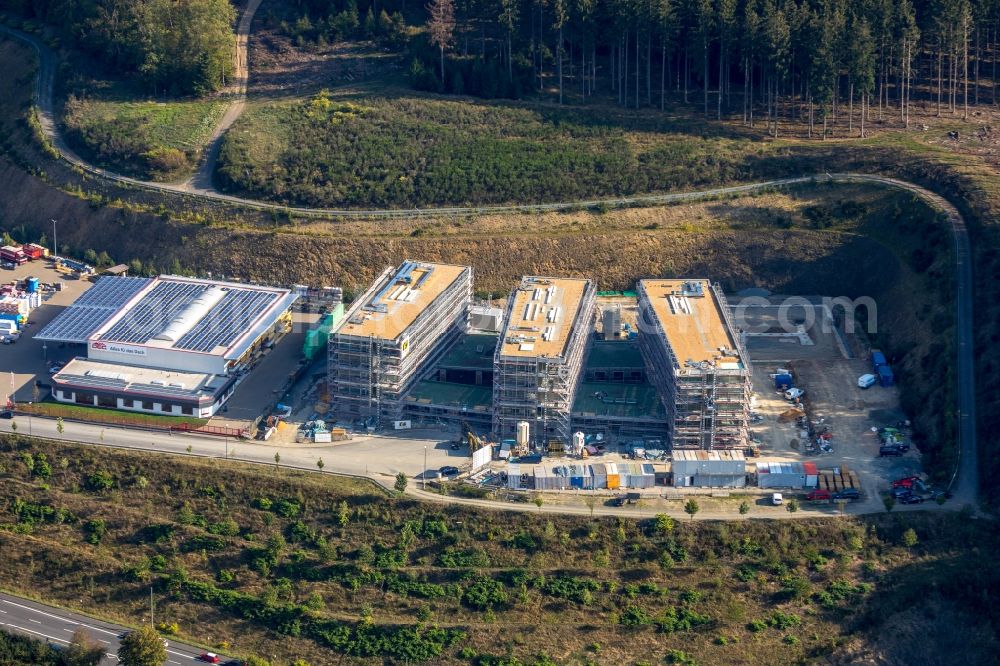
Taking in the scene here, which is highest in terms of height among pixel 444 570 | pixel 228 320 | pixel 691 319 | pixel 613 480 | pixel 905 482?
pixel 691 319

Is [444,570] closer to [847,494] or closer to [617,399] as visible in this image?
[617,399]

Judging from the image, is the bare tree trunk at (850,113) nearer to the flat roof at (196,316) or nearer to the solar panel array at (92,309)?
the flat roof at (196,316)

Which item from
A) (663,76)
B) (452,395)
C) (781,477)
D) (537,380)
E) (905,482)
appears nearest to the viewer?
(905,482)

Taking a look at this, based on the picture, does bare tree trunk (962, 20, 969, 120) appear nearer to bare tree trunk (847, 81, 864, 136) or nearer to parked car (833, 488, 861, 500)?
bare tree trunk (847, 81, 864, 136)

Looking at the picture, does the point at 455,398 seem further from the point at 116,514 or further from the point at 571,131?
the point at 571,131

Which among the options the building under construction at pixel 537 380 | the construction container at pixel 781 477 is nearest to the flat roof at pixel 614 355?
the building under construction at pixel 537 380

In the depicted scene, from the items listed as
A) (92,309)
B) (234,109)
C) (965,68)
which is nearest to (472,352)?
(92,309)

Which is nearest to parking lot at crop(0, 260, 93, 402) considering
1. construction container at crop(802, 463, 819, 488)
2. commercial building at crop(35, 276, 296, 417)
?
commercial building at crop(35, 276, 296, 417)
